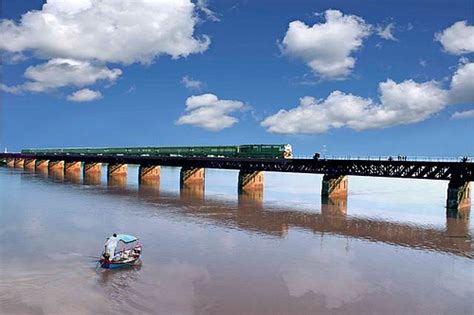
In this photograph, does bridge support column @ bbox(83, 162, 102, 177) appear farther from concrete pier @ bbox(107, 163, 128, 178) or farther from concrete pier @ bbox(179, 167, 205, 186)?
concrete pier @ bbox(179, 167, 205, 186)

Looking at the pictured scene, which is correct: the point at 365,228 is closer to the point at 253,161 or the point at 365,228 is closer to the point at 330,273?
the point at 330,273

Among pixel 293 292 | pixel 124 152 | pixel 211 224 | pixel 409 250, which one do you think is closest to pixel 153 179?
pixel 124 152

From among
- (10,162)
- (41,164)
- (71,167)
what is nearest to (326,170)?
(71,167)

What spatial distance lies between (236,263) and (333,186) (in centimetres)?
3970

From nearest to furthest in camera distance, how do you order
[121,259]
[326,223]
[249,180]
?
[121,259]
[326,223]
[249,180]

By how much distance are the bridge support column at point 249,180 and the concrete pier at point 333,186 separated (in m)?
13.7

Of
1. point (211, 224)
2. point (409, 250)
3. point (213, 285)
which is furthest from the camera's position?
point (211, 224)

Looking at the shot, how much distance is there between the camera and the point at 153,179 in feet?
292

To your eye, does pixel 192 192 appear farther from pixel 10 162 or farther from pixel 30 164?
pixel 10 162

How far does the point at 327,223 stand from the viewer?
3912 cm

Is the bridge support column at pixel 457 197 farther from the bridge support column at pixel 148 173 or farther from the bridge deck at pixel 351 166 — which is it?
the bridge support column at pixel 148 173

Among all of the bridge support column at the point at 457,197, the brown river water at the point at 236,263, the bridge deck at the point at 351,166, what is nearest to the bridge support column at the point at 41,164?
the bridge deck at the point at 351,166

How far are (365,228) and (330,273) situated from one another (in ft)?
53.8

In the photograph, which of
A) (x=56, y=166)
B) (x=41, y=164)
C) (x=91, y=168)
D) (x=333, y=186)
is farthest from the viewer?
(x=41, y=164)
